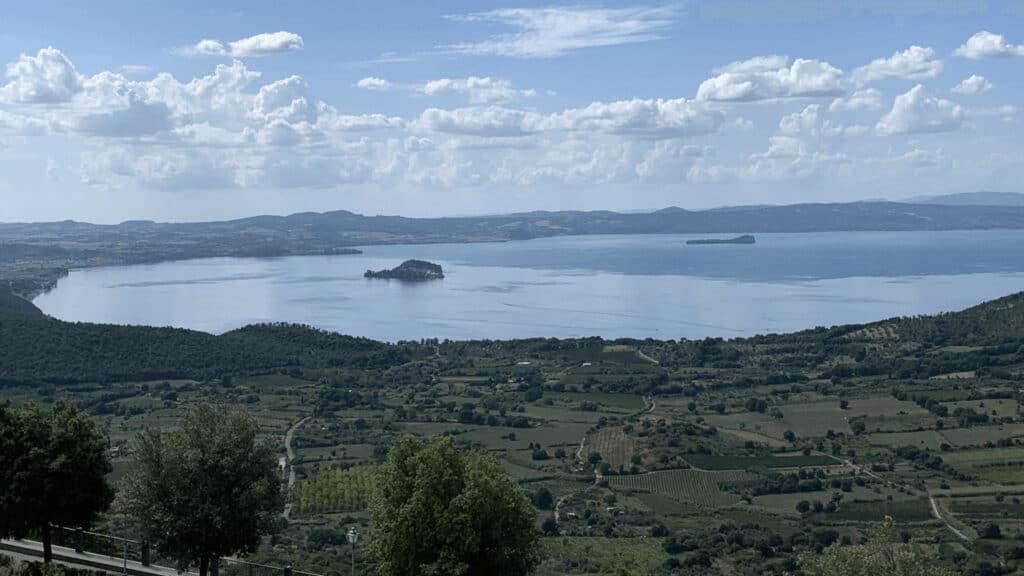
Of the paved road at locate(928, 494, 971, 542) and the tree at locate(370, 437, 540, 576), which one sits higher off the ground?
the tree at locate(370, 437, 540, 576)

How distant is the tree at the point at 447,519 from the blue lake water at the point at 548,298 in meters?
92.7

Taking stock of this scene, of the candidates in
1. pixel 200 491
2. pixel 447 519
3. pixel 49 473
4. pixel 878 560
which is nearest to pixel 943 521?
pixel 878 560

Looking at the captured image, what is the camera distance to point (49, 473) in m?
16.4

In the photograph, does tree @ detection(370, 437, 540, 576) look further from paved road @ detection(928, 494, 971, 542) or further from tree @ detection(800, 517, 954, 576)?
paved road @ detection(928, 494, 971, 542)

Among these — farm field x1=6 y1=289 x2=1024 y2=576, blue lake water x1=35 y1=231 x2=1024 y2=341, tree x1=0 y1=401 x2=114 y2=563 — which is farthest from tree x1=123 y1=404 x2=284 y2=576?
blue lake water x1=35 y1=231 x2=1024 y2=341

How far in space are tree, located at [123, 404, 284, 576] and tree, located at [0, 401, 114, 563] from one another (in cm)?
154

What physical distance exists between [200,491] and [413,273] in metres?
169

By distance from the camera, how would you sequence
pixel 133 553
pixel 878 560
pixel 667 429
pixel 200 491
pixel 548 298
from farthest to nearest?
pixel 548 298
pixel 667 429
pixel 133 553
pixel 200 491
pixel 878 560

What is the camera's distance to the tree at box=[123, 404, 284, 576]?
15320 millimetres

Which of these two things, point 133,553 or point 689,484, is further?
point 689,484

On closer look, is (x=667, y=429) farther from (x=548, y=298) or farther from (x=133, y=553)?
(x=548, y=298)

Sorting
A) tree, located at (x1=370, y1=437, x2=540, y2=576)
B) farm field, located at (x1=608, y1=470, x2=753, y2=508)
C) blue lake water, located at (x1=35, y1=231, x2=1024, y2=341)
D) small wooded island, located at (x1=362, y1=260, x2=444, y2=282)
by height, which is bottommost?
farm field, located at (x1=608, y1=470, x2=753, y2=508)

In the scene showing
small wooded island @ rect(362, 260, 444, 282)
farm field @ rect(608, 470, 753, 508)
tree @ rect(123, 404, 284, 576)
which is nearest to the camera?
tree @ rect(123, 404, 284, 576)

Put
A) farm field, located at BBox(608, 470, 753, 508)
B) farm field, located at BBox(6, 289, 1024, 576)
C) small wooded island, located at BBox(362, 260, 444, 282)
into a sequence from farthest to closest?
small wooded island, located at BBox(362, 260, 444, 282), farm field, located at BBox(608, 470, 753, 508), farm field, located at BBox(6, 289, 1024, 576)
